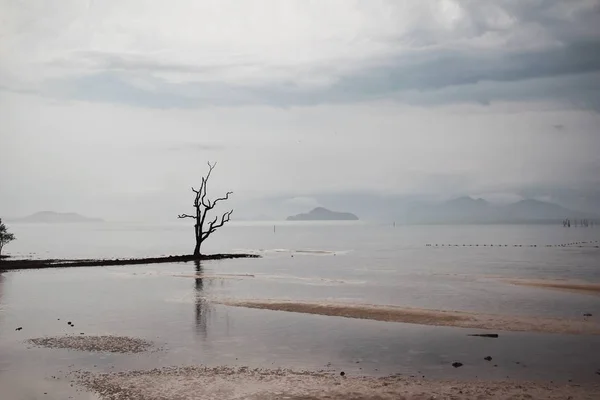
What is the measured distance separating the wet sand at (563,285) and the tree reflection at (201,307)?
2715 centimetres

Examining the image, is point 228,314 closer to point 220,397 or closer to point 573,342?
point 220,397

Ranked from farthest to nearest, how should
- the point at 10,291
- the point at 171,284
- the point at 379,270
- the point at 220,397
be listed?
the point at 379,270, the point at 171,284, the point at 10,291, the point at 220,397

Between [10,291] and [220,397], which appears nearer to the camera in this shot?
[220,397]

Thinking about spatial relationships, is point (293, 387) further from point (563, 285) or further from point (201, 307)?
point (563, 285)

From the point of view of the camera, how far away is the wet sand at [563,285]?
44.0 m

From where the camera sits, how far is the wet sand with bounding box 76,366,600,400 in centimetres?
1620

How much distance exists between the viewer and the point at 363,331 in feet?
86.4

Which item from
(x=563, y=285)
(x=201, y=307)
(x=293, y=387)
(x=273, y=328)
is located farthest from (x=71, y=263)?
(x=293, y=387)

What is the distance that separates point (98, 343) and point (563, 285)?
3928 cm

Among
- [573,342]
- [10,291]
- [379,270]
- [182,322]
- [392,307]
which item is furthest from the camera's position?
[379,270]

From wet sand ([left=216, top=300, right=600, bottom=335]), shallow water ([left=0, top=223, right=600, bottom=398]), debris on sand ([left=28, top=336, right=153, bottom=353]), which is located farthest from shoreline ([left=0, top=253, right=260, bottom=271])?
debris on sand ([left=28, top=336, right=153, bottom=353])

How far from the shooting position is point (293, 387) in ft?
56.1

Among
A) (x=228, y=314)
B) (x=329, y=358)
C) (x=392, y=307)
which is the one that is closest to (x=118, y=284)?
(x=228, y=314)

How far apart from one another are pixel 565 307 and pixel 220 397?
25.9 m
